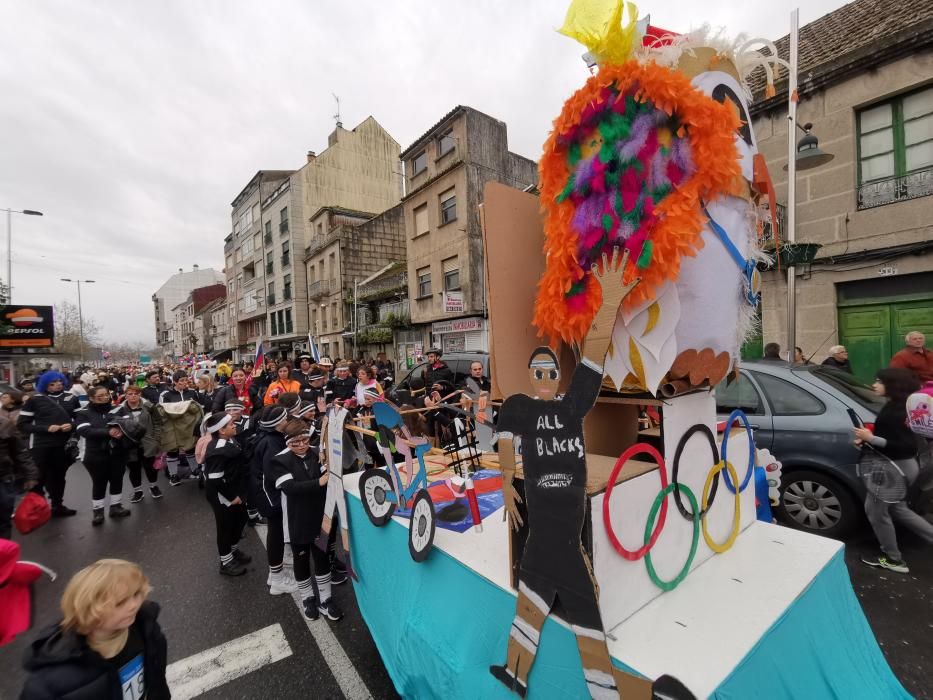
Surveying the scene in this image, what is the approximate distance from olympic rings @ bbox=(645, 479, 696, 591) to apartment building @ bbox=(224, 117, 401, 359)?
2951 centimetres

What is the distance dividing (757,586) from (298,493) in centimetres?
282

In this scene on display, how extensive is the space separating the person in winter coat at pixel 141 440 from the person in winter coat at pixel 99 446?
23 centimetres

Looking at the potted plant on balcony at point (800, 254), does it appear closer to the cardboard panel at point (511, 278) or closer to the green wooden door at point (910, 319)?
the green wooden door at point (910, 319)

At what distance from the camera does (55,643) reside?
1543mm

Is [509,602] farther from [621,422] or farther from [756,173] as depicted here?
[756,173]

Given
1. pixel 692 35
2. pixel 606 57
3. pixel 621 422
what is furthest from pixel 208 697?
pixel 692 35

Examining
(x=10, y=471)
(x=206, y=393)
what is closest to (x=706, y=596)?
(x=10, y=471)

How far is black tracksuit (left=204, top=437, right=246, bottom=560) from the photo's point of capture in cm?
392

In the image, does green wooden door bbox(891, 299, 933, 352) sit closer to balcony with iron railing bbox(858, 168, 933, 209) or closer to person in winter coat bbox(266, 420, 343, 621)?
balcony with iron railing bbox(858, 168, 933, 209)

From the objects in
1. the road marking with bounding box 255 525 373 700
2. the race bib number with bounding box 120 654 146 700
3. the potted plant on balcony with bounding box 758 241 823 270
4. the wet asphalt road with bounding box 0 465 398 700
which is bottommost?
the wet asphalt road with bounding box 0 465 398 700

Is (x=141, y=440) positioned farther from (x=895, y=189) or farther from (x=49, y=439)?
(x=895, y=189)

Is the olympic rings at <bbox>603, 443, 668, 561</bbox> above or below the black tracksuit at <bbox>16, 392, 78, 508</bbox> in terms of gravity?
above

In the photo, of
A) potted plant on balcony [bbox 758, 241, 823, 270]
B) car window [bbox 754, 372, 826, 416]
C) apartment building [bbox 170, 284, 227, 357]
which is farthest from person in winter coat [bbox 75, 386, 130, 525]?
apartment building [bbox 170, 284, 227, 357]

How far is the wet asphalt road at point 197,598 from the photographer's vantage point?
2.67 meters
